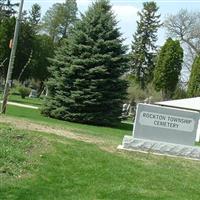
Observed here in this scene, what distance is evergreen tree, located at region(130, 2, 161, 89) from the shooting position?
263ft

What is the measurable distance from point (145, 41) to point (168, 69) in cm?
1886

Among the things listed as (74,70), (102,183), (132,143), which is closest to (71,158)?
(102,183)

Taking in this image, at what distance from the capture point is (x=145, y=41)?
264 feet

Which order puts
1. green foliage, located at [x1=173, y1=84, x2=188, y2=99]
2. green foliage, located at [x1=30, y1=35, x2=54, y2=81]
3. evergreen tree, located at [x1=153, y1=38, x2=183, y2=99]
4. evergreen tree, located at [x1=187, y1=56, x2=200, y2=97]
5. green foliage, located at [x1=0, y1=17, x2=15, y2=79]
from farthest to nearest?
green foliage, located at [x1=30, y1=35, x2=54, y2=81] < green foliage, located at [x1=173, y1=84, x2=188, y2=99] < evergreen tree, located at [x1=153, y1=38, x2=183, y2=99] < green foliage, located at [x1=0, y1=17, x2=15, y2=79] < evergreen tree, located at [x1=187, y1=56, x2=200, y2=97]

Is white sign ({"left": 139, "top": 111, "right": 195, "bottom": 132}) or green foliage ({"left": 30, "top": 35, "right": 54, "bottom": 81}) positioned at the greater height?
green foliage ({"left": 30, "top": 35, "right": 54, "bottom": 81})

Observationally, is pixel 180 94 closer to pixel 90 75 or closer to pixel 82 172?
pixel 90 75

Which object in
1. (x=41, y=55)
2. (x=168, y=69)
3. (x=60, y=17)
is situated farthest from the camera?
(x=60, y=17)

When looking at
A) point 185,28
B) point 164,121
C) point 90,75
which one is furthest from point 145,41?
point 164,121

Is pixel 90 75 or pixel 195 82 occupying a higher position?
pixel 195 82

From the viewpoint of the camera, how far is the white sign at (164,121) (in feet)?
42.2

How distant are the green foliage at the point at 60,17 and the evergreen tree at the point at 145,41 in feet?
34.5

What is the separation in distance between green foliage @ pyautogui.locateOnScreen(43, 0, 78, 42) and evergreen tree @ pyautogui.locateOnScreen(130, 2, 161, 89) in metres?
10.5

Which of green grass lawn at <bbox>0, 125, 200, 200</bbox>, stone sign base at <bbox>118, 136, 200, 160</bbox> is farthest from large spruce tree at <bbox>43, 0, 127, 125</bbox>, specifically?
A: green grass lawn at <bbox>0, 125, 200, 200</bbox>

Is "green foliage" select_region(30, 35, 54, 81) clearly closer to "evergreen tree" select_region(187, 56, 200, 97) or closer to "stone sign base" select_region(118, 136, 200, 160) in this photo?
"evergreen tree" select_region(187, 56, 200, 97)
